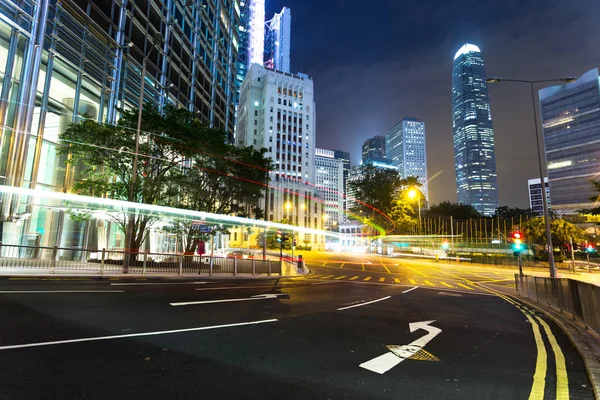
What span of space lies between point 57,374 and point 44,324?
284 cm

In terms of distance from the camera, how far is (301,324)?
24.0 feet

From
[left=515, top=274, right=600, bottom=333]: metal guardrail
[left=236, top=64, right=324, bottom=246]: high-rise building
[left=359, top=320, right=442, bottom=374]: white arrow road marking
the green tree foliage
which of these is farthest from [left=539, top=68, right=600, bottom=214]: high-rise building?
[left=359, top=320, right=442, bottom=374]: white arrow road marking

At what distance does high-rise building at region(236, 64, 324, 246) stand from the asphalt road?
107 m

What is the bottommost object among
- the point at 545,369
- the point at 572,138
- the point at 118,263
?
the point at 545,369

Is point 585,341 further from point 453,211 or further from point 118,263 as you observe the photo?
point 453,211

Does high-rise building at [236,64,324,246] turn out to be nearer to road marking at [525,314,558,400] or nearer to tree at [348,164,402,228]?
tree at [348,164,402,228]

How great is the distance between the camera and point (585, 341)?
21.5 feet

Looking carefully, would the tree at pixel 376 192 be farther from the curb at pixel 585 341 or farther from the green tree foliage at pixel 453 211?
the curb at pixel 585 341

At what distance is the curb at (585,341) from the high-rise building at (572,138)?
159 m

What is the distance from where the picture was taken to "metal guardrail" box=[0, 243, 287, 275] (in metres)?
15.4

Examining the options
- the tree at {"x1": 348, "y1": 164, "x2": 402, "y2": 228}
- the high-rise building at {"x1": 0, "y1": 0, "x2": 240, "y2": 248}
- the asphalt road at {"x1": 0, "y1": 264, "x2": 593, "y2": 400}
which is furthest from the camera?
the tree at {"x1": 348, "y1": 164, "x2": 402, "y2": 228}

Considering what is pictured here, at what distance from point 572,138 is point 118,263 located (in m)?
180

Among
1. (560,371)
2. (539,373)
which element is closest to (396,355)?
(539,373)

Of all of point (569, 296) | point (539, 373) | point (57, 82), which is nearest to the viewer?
point (539, 373)
